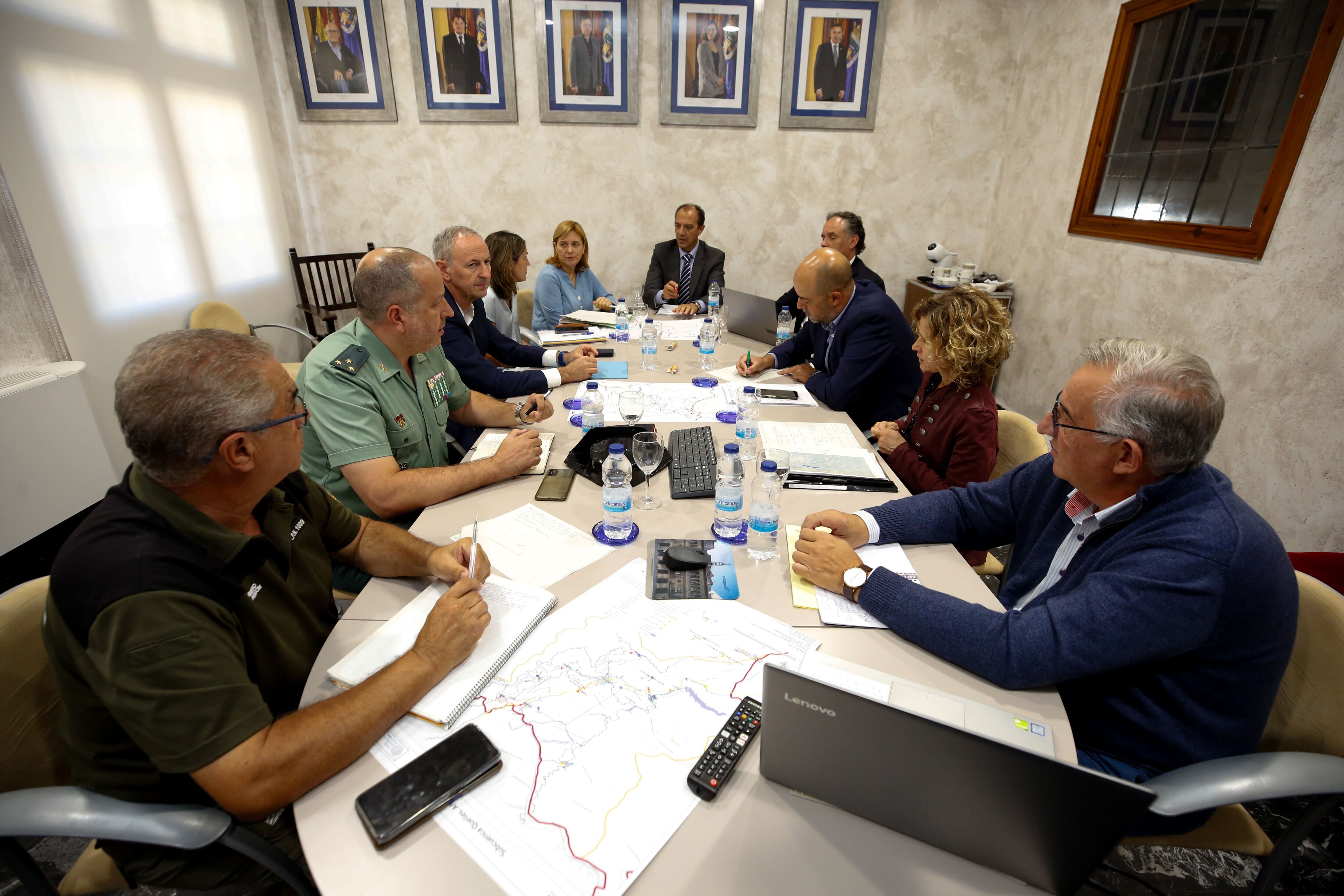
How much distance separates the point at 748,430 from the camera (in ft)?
6.77

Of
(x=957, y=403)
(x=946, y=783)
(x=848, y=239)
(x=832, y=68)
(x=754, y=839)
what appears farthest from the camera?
(x=832, y=68)

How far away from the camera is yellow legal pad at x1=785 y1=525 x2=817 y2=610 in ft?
4.22

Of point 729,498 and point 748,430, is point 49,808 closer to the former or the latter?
point 729,498

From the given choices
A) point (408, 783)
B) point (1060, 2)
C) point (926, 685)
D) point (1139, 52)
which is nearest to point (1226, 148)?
point (1139, 52)

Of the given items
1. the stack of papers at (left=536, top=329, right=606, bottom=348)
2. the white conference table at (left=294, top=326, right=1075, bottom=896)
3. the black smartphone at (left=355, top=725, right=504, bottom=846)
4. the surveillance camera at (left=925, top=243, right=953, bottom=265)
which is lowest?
the white conference table at (left=294, top=326, right=1075, bottom=896)

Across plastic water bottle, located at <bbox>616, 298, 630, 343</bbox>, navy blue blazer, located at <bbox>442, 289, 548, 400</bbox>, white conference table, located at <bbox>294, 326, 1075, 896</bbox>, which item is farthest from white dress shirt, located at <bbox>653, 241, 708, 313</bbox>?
white conference table, located at <bbox>294, 326, 1075, 896</bbox>

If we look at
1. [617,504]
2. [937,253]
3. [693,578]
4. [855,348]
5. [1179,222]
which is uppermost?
[1179,222]

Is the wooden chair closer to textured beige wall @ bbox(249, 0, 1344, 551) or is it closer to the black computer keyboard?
textured beige wall @ bbox(249, 0, 1344, 551)

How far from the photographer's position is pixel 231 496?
111 centimetres

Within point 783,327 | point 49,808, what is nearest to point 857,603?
point 49,808

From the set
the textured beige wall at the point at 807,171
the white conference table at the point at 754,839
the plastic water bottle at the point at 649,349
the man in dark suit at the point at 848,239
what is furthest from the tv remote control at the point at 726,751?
the textured beige wall at the point at 807,171

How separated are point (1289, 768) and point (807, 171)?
495cm

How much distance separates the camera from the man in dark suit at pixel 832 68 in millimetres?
4676

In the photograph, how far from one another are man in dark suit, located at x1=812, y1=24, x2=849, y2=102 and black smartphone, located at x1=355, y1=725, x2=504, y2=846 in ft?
17.3
